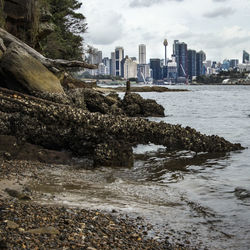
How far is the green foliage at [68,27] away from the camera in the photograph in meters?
39.0

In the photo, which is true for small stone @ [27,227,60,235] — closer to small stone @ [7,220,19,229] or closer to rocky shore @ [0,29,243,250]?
rocky shore @ [0,29,243,250]

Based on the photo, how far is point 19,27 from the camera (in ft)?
64.4

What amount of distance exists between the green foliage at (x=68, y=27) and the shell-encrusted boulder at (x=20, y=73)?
2214 cm

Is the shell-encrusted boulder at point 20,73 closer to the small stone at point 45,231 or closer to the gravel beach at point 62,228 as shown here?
the gravel beach at point 62,228

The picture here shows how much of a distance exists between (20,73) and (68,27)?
3534cm

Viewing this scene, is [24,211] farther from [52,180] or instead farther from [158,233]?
[52,180]

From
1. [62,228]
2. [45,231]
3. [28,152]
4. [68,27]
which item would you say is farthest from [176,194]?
[68,27]

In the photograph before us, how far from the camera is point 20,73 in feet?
40.1

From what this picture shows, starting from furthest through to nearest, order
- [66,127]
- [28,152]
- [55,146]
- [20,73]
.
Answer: [20,73] < [55,146] < [66,127] < [28,152]

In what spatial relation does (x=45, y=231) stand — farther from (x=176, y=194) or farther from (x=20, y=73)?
(x=20, y=73)

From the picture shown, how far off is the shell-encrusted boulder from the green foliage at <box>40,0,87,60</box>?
2214 cm

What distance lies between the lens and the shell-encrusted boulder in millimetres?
12156

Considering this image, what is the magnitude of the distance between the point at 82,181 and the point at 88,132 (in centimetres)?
258

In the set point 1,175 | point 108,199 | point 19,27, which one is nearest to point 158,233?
point 108,199
